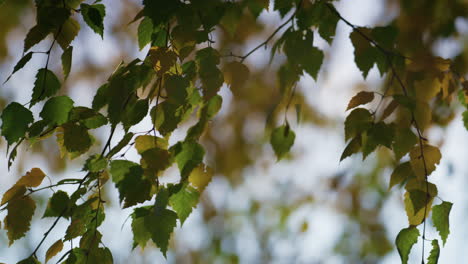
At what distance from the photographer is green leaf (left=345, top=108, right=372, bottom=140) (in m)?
0.77

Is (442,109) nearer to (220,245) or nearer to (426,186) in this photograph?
(426,186)

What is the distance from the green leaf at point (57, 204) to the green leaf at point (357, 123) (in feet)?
1.27

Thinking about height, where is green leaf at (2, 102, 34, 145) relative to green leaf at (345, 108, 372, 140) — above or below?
below

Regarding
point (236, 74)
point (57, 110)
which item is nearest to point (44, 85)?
point (57, 110)

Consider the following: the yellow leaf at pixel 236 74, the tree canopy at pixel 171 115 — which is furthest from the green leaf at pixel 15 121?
the yellow leaf at pixel 236 74

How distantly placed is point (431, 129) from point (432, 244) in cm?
136

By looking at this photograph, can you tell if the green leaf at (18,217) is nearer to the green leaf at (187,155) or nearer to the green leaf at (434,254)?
the green leaf at (187,155)

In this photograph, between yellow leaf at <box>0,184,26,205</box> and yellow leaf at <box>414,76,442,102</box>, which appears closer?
yellow leaf at <box>0,184,26,205</box>

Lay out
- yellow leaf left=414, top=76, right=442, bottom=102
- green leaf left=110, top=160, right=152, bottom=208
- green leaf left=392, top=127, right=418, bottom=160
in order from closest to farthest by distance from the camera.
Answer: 1. green leaf left=110, top=160, right=152, bottom=208
2. green leaf left=392, top=127, right=418, bottom=160
3. yellow leaf left=414, top=76, right=442, bottom=102

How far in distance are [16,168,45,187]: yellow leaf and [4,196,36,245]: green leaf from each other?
0.09 feet

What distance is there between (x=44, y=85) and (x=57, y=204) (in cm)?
16

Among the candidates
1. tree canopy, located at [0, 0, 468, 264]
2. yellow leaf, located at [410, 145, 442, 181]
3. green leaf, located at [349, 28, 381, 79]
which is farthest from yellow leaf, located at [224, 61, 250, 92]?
yellow leaf, located at [410, 145, 442, 181]

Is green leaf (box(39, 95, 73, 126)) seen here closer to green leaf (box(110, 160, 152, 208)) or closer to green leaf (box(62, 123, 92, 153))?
green leaf (box(62, 123, 92, 153))

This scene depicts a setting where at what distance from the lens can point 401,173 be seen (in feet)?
2.70
